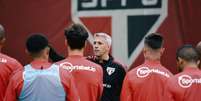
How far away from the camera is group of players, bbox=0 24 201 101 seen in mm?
5891

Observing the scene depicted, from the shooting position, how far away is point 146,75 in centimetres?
674

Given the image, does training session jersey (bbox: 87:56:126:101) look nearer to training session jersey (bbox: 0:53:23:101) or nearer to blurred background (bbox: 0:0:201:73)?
training session jersey (bbox: 0:53:23:101)

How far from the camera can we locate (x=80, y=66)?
653cm

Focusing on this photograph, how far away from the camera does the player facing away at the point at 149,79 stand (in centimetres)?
672

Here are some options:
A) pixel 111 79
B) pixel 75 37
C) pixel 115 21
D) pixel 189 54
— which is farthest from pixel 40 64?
pixel 115 21

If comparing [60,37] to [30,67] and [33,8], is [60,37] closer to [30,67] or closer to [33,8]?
[33,8]

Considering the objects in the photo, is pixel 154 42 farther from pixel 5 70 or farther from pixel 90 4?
pixel 90 4

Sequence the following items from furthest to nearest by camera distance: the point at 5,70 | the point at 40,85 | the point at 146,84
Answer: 1. the point at 5,70
2. the point at 146,84
3. the point at 40,85

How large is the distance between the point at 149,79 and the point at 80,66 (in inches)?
28.8

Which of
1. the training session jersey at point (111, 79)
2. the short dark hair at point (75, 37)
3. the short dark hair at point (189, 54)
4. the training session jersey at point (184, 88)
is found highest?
the short dark hair at point (75, 37)

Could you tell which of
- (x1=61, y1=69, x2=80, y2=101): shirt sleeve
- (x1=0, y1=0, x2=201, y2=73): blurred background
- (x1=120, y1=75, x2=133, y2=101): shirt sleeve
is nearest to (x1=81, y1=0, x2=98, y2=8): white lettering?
(x1=0, y1=0, x2=201, y2=73): blurred background

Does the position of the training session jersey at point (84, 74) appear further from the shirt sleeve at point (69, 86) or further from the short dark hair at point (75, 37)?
the shirt sleeve at point (69, 86)

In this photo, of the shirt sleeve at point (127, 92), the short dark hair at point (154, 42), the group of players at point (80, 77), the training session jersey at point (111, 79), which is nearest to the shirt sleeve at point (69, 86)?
the group of players at point (80, 77)

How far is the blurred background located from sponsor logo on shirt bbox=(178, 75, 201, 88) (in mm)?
3875
